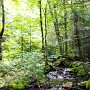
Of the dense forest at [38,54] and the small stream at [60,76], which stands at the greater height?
the dense forest at [38,54]

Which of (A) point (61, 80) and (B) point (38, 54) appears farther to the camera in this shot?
(A) point (61, 80)

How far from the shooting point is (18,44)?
659 inches

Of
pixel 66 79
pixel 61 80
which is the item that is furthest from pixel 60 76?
pixel 61 80

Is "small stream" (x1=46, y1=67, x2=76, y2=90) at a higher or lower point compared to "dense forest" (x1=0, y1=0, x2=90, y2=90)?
lower

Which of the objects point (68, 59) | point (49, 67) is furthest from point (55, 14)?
point (49, 67)

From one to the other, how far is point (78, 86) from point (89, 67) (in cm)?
324

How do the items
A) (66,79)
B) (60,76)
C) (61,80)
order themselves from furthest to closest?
(60,76), (66,79), (61,80)

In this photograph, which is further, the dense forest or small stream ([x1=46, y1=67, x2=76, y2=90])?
small stream ([x1=46, y1=67, x2=76, y2=90])

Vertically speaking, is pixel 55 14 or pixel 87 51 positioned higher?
pixel 55 14

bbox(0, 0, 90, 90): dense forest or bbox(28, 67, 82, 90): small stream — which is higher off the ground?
bbox(0, 0, 90, 90): dense forest

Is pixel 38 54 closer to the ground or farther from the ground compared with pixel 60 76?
farther from the ground

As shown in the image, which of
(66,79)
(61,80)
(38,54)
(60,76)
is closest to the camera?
(38,54)

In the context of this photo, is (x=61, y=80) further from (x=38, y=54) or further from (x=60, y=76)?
(x=38, y=54)

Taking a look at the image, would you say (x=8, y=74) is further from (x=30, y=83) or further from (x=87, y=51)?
(x=87, y=51)
